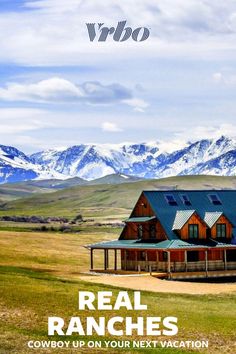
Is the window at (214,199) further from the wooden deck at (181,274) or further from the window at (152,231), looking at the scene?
the wooden deck at (181,274)

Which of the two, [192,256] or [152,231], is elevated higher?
[152,231]

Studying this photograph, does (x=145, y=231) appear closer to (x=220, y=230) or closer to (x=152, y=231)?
(x=152, y=231)

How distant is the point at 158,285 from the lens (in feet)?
232

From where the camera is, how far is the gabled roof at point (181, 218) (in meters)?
85.9

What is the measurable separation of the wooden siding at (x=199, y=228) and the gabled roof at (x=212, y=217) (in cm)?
108

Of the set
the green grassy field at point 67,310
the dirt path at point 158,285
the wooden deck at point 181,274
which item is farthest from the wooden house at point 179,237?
the green grassy field at point 67,310

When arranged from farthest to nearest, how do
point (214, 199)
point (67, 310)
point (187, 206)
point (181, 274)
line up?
point (214, 199) < point (187, 206) < point (181, 274) < point (67, 310)

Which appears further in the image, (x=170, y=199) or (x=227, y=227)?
(x=170, y=199)

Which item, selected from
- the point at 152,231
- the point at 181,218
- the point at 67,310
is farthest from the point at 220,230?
the point at 67,310

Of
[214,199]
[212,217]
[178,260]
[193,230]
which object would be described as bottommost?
[178,260]

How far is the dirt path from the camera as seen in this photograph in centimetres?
6694

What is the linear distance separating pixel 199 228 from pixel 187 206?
4.40 meters

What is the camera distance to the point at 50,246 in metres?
120

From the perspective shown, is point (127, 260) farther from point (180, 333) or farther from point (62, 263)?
point (180, 333)
